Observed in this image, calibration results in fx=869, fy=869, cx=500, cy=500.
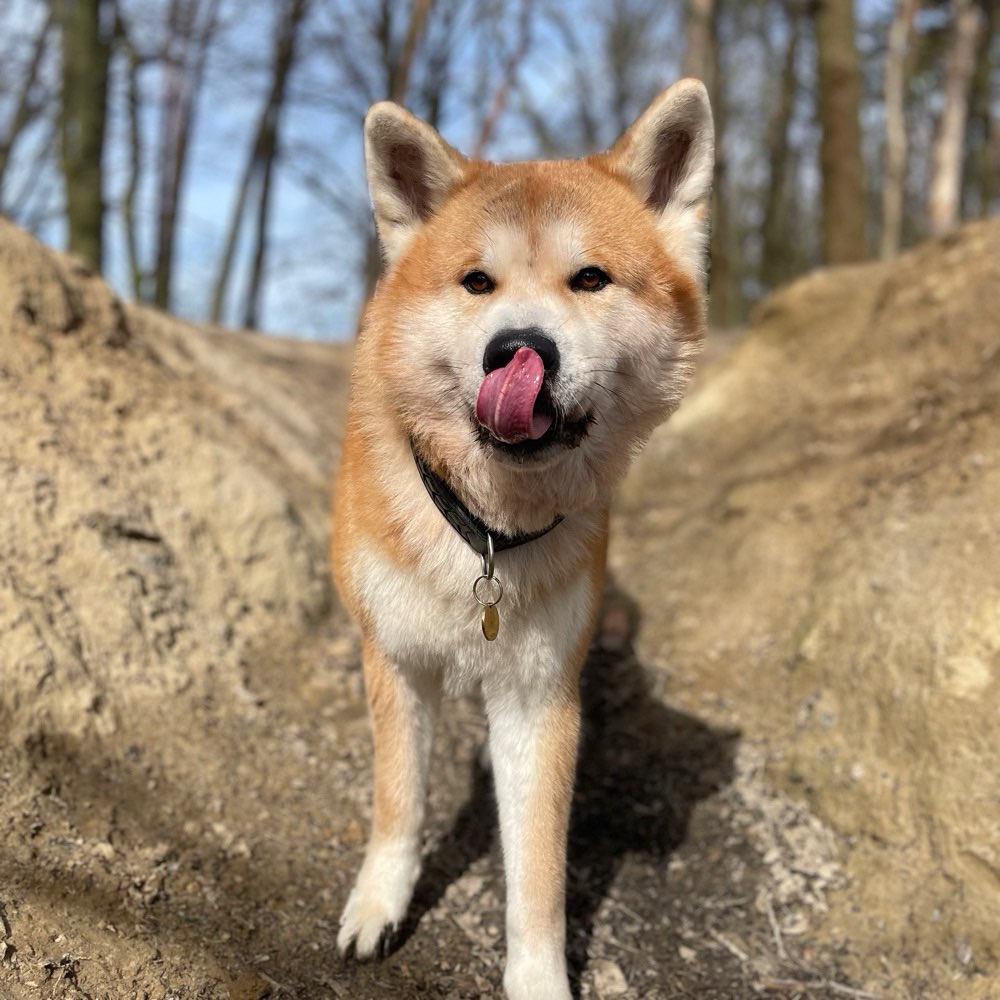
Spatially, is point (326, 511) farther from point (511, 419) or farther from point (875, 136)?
point (875, 136)

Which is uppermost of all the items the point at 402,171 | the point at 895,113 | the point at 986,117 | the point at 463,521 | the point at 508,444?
the point at 986,117

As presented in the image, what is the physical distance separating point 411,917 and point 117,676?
1.54 m

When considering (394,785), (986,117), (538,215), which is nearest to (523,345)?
(538,215)

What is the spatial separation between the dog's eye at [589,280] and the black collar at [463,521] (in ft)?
2.39

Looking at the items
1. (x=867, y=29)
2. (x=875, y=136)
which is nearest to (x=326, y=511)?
(x=867, y=29)

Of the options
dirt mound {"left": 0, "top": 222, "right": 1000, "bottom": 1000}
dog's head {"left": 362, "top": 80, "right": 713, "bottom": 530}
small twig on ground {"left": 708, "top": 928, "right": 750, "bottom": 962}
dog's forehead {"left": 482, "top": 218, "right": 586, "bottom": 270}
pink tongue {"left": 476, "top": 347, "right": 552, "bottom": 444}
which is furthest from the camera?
small twig on ground {"left": 708, "top": 928, "right": 750, "bottom": 962}

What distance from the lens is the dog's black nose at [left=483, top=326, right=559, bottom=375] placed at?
2.32m

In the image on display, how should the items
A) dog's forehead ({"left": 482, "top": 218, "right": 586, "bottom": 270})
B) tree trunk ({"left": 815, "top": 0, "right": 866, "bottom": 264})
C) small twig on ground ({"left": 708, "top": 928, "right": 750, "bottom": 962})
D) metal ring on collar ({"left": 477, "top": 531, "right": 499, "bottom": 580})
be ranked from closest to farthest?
1. dog's forehead ({"left": 482, "top": 218, "right": 586, "bottom": 270})
2. metal ring on collar ({"left": 477, "top": 531, "right": 499, "bottom": 580})
3. small twig on ground ({"left": 708, "top": 928, "right": 750, "bottom": 962})
4. tree trunk ({"left": 815, "top": 0, "right": 866, "bottom": 264})

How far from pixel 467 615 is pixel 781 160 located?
701 inches

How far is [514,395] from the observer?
7.49 ft

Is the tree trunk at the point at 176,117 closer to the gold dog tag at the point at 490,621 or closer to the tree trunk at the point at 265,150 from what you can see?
the tree trunk at the point at 265,150

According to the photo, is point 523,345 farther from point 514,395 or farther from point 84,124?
point 84,124

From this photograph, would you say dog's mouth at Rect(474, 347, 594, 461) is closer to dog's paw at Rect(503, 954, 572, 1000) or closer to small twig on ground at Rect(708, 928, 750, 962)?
dog's paw at Rect(503, 954, 572, 1000)

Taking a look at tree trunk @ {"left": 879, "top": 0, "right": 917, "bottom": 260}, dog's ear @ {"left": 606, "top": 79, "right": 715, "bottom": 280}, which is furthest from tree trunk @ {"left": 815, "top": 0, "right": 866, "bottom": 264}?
dog's ear @ {"left": 606, "top": 79, "right": 715, "bottom": 280}
